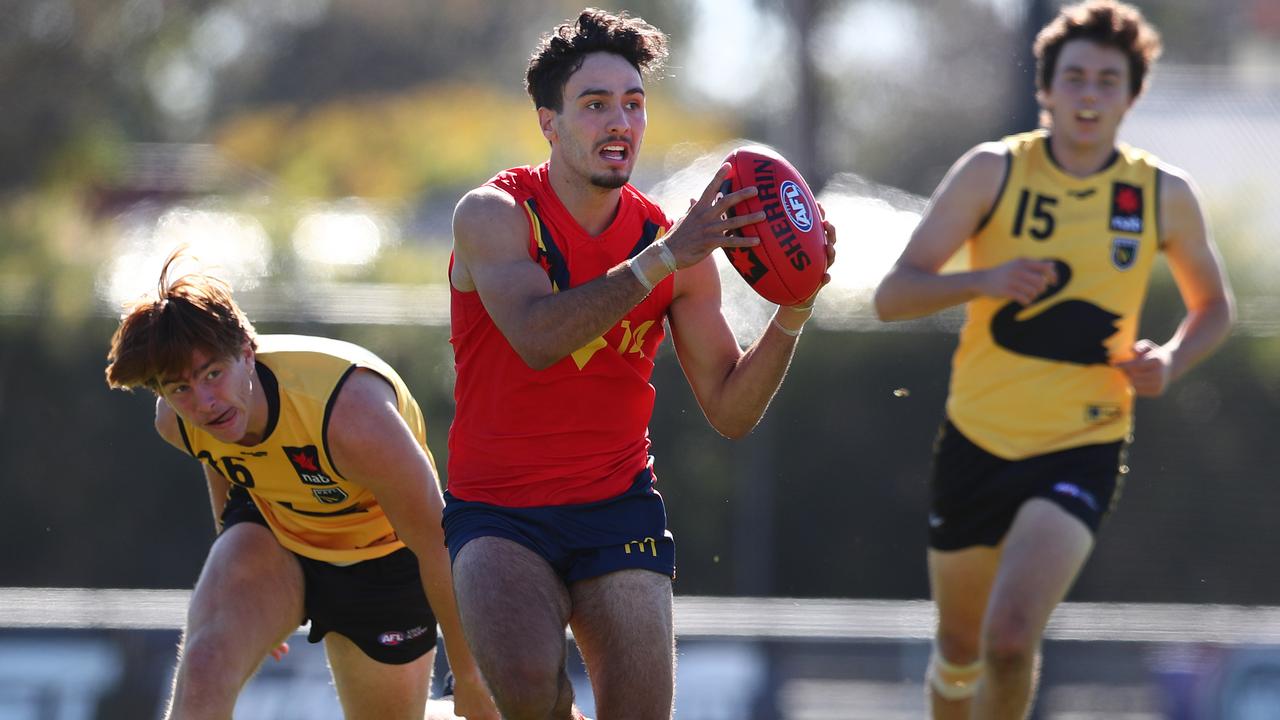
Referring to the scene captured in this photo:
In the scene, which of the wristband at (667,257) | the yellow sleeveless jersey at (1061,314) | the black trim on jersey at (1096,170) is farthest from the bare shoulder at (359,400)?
the black trim on jersey at (1096,170)

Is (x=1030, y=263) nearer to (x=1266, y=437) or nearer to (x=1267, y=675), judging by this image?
(x=1267, y=675)

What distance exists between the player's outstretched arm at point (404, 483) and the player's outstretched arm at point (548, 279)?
0.57 metres

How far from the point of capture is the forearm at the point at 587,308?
141 inches

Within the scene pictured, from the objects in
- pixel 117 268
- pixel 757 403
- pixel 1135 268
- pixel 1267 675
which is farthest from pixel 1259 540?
pixel 117 268

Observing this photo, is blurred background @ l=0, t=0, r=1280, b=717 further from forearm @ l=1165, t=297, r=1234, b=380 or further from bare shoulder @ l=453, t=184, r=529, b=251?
bare shoulder @ l=453, t=184, r=529, b=251

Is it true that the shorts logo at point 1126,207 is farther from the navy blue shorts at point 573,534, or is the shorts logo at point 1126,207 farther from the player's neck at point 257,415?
the player's neck at point 257,415

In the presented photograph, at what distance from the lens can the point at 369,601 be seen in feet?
14.8

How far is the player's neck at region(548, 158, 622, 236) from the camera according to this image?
155 inches

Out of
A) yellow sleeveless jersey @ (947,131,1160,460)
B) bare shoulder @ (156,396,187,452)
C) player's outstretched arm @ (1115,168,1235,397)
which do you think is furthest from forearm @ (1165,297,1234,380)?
bare shoulder @ (156,396,187,452)

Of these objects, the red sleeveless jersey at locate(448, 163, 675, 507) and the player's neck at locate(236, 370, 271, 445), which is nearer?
the red sleeveless jersey at locate(448, 163, 675, 507)

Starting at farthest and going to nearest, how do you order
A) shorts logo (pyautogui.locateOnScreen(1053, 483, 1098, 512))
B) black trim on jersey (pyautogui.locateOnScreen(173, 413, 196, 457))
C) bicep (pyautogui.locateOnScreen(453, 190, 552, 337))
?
shorts logo (pyautogui.locateOnScreen(1053, 483, 1098, 512)) < black trim on jersey (pyautogui.locateOnScreen(173, 413, 196, 457)) < bicep (pyautogui.locateOnScreen(453, 190, 552, 337))

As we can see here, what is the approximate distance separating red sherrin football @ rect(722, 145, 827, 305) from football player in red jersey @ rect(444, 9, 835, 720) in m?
0.06

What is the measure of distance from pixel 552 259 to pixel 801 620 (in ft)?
12.5

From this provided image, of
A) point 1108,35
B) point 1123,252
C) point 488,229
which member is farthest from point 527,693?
point 1108,35
